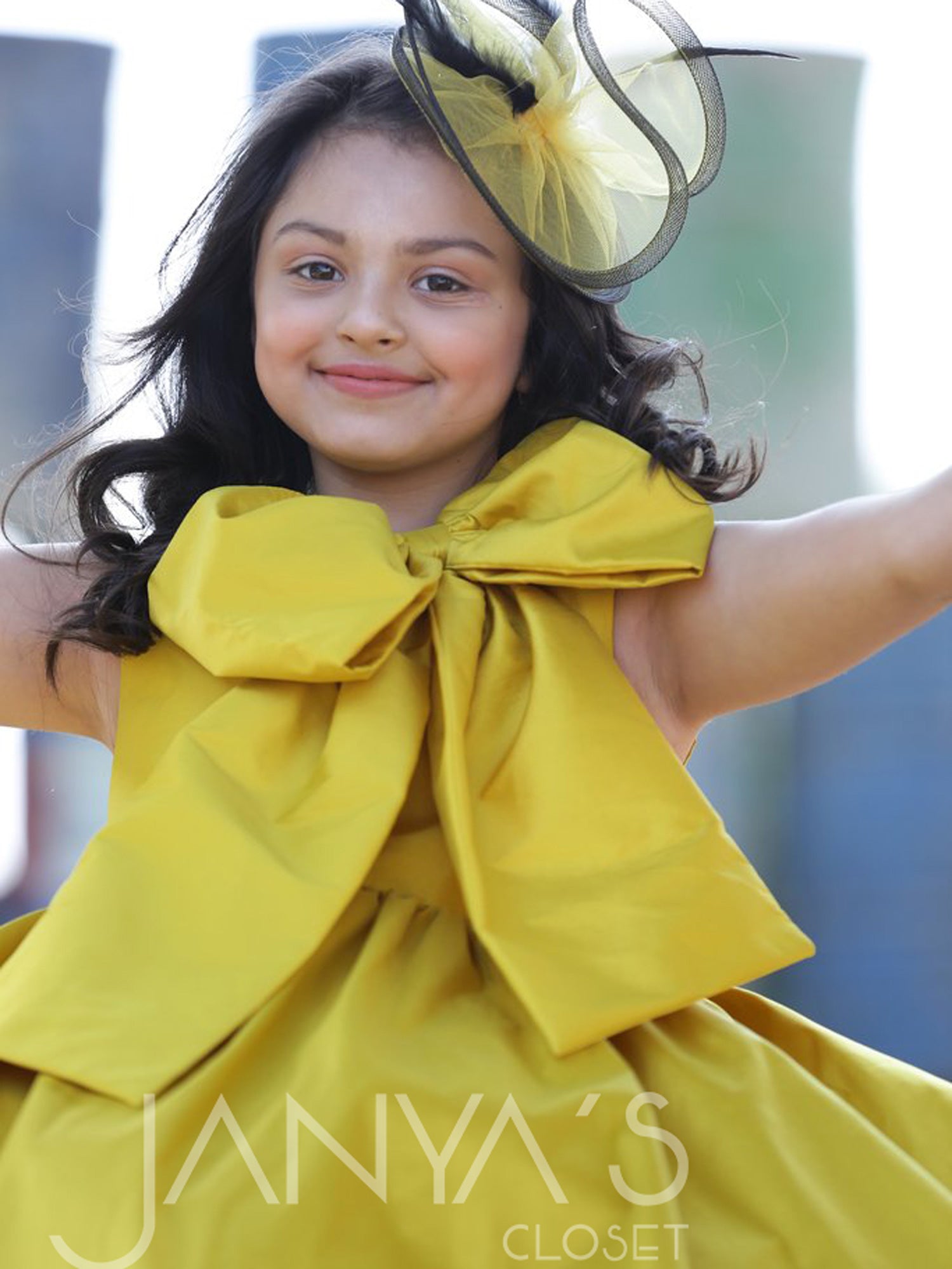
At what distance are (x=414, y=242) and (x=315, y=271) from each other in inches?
3.5

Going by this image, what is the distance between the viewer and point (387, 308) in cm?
135

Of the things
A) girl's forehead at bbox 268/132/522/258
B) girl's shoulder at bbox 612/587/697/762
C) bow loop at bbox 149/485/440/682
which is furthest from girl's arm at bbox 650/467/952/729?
girl's forehead at bbox 268/132/522/258

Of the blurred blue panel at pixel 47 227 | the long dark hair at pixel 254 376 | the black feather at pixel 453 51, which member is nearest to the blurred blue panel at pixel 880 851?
the blurred blue panel at pixel 47 227

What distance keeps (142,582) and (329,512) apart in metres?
0.17

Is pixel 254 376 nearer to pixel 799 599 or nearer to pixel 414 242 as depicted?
pixel 414 242

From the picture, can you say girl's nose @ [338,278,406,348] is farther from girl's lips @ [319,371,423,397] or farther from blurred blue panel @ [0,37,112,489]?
blurred blue panel @ [0,37,112,489]

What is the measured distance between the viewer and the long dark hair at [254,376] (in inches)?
56.1

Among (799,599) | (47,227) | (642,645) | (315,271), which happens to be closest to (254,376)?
(315,271)

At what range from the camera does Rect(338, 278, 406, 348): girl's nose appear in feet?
4.40

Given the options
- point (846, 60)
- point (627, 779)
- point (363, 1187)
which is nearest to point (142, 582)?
point (627, 779)

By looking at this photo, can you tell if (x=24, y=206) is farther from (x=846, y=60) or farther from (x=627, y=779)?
(x=627, y=779)

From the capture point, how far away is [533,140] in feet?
4.48

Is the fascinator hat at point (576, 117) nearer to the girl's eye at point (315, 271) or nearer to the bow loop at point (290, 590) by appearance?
the girl's eye at point (315, 271)

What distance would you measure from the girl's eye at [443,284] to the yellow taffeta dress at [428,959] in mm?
149
